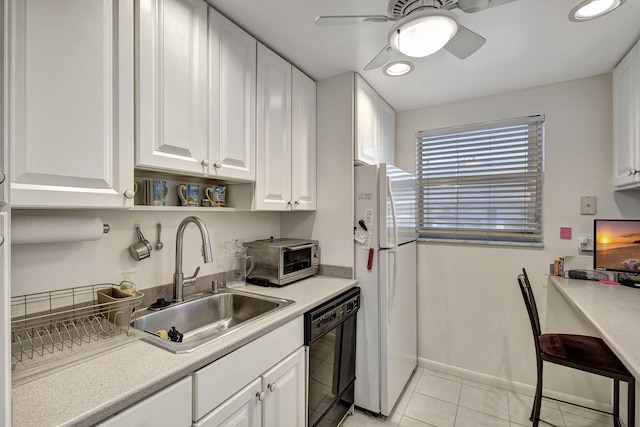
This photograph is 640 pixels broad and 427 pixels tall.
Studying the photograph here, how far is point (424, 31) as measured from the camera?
1.18m

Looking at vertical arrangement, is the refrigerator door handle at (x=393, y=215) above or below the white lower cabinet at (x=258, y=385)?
above

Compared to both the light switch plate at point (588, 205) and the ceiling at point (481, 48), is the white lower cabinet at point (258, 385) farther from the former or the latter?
the light switch plate at point (588, 205)

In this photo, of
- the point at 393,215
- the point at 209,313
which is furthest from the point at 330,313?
the point at 393,215

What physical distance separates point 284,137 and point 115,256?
1.13 metres

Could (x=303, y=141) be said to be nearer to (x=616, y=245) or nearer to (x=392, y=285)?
(x=392, y=285)

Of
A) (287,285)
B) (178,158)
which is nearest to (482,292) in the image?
(287,285)

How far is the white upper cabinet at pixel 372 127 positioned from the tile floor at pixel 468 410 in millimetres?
1766

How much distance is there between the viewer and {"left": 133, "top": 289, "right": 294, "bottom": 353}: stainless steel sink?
54.7 inches

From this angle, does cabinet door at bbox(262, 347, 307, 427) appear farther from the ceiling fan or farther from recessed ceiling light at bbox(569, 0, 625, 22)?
recessed ceiling light at bbox(569, 0, 625, 22)

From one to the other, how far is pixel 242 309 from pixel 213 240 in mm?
467

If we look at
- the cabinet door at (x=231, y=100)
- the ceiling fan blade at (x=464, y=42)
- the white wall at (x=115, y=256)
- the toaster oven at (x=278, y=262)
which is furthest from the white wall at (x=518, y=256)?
the white wall at (x=115, y=256)

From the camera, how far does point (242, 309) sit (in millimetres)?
1696

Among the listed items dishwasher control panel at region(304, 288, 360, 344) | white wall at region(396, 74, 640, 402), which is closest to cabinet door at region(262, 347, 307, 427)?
dishwasher control panel at region(304, 288, 360, 344)

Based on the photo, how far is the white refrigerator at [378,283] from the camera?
6.56 ft
